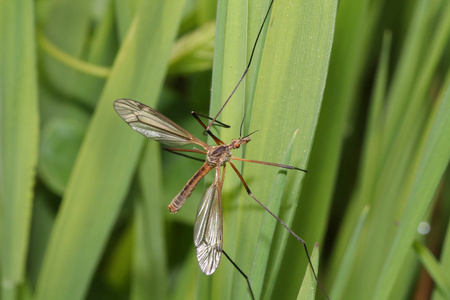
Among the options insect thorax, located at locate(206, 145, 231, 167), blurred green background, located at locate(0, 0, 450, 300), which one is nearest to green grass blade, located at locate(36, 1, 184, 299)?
blurred green background, located at locate(0, 0, 450, 300)

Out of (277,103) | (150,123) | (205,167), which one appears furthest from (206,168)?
(277,103)

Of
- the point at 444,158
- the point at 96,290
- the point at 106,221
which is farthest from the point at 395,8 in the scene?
the point at 96,290

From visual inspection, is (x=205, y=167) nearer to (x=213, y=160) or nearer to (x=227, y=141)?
(x=213, y=160)

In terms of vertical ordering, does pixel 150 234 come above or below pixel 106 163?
below

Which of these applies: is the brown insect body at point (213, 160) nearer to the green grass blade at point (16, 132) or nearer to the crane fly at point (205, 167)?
the crane fly at point (205, 167)

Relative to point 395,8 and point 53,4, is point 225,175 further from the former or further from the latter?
point 395,8

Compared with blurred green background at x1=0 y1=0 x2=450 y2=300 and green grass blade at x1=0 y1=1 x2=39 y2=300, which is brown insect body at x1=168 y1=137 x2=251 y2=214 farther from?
green grass blade at x1=0 y1=1 x2=39 y2=300

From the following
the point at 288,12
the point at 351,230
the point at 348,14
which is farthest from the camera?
the point at 351,230
